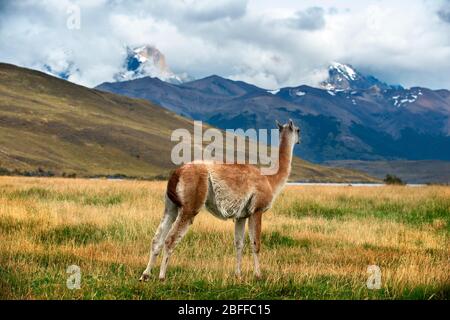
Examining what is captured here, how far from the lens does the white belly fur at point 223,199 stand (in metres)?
9.71

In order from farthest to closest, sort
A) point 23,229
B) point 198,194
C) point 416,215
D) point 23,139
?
point 23,139 → point 416,215 → point 23,229 → point 198,194

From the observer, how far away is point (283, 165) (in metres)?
11.0

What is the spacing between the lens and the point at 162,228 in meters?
9.77

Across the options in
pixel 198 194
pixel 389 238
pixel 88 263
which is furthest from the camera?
pixel 389 238

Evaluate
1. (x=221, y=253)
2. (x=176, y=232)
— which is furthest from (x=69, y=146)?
(x=176, y=232)

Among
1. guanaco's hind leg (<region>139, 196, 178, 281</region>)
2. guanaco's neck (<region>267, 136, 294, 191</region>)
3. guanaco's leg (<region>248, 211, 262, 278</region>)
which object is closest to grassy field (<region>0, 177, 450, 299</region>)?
guanaco's leg (<region>248, 211, 262, 278</region>)

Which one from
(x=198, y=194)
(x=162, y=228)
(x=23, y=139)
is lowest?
(x=162, y=228)

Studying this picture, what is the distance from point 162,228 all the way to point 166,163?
176513 millimetres

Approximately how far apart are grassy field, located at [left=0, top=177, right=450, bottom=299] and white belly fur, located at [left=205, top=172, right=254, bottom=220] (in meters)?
1.13

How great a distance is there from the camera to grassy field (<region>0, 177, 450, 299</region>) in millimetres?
8836

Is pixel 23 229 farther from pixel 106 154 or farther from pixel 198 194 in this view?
pixel 106 154

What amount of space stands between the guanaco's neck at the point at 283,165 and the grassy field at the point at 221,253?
1.65 metres

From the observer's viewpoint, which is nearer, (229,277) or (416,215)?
(229,277)
